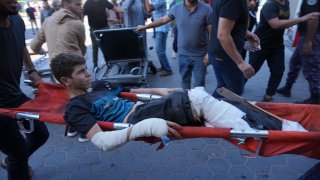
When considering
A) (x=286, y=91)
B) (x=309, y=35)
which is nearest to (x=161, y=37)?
(x=286, y=91)

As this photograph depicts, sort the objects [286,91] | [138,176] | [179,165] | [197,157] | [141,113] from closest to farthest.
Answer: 1. [141,113]
2. [138,176]
3. [179,165]
4. [197,157]
5. [286,91]

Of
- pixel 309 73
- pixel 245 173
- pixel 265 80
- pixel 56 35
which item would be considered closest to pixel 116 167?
pixel 245 173

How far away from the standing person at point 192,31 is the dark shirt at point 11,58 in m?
1.60

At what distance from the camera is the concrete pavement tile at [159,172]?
277 cm

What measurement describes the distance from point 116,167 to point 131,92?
91 centimetres

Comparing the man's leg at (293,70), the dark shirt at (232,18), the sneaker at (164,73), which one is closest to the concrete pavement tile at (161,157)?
the dark shirt at (232,18)

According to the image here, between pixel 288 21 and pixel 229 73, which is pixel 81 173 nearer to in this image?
pixel 229 73

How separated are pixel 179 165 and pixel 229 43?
139 cm

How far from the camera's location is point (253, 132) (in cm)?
170

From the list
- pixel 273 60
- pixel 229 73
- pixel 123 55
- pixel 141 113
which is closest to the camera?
pixel 141 113

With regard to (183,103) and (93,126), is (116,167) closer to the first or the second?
(93,126)

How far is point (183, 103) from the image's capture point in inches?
79.5

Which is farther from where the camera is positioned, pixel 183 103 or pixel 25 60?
pixel 25 60

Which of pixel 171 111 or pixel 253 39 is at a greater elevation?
pixel 253 39
